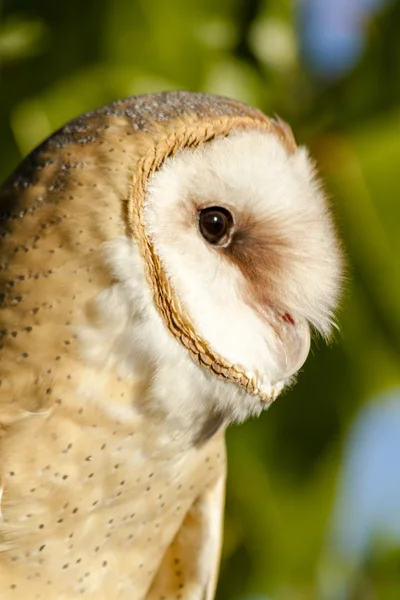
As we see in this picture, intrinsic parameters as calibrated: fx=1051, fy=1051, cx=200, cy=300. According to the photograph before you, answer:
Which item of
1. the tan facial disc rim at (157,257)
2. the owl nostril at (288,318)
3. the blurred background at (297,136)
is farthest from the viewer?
the blurred background at (297,136)

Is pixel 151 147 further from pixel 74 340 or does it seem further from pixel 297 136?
pixel 297 136

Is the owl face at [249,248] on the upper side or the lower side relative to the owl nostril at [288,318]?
upper

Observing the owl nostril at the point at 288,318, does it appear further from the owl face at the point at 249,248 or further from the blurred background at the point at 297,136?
the blurred background at the point at 297,136

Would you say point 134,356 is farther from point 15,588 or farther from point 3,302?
point 15,588

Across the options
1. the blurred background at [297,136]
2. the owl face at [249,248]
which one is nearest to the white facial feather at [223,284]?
the owl face at [249,248]

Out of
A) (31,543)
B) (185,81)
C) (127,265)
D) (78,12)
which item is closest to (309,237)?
(127,265)

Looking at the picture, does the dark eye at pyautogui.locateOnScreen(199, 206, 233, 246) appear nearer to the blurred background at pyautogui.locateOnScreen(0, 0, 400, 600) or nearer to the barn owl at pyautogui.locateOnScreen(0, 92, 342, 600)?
the barn owl at pyautogui.locateOnScreen(0, 92, 342, 600)

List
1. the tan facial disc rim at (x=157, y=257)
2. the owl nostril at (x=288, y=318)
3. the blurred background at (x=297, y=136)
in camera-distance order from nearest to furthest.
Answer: the tan facial disc rim at (x=157, y=257) → the owl nostril at (x=288, y=318) → the blurred background at (x=297, y=136)

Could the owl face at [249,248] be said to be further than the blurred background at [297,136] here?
No
